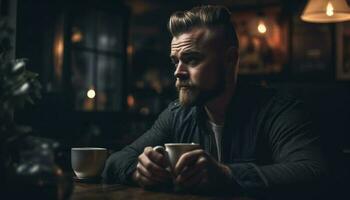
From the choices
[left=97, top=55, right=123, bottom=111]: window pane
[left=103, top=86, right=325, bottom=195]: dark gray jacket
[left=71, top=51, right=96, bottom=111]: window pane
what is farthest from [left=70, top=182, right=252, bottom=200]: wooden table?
[left=97, top=55, right=123, bottom=111]: window pane

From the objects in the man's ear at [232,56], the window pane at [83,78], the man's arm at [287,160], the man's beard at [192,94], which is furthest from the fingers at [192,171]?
the window pane at [83,78]

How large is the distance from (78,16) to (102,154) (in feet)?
13.8

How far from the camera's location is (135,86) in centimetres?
759

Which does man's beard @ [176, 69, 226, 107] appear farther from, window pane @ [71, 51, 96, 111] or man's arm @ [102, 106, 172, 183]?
window pane @ [71, 51, 96, 111]

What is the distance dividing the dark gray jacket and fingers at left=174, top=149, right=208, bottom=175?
13cm

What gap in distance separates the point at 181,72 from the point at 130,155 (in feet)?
1.14

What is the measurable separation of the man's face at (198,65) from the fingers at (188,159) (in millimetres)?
489

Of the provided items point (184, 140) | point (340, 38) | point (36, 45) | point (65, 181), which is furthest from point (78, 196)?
point (340, 38)

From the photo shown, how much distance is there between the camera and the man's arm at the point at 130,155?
148 centimetres

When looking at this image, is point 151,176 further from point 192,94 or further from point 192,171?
point 192,94

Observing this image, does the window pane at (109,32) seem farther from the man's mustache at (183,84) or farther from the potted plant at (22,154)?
the potted plant at (22,154)

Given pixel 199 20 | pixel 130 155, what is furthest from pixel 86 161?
pixel 199 20

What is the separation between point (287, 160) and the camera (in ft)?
4.82

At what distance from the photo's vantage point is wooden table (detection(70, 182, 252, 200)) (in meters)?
1.15
